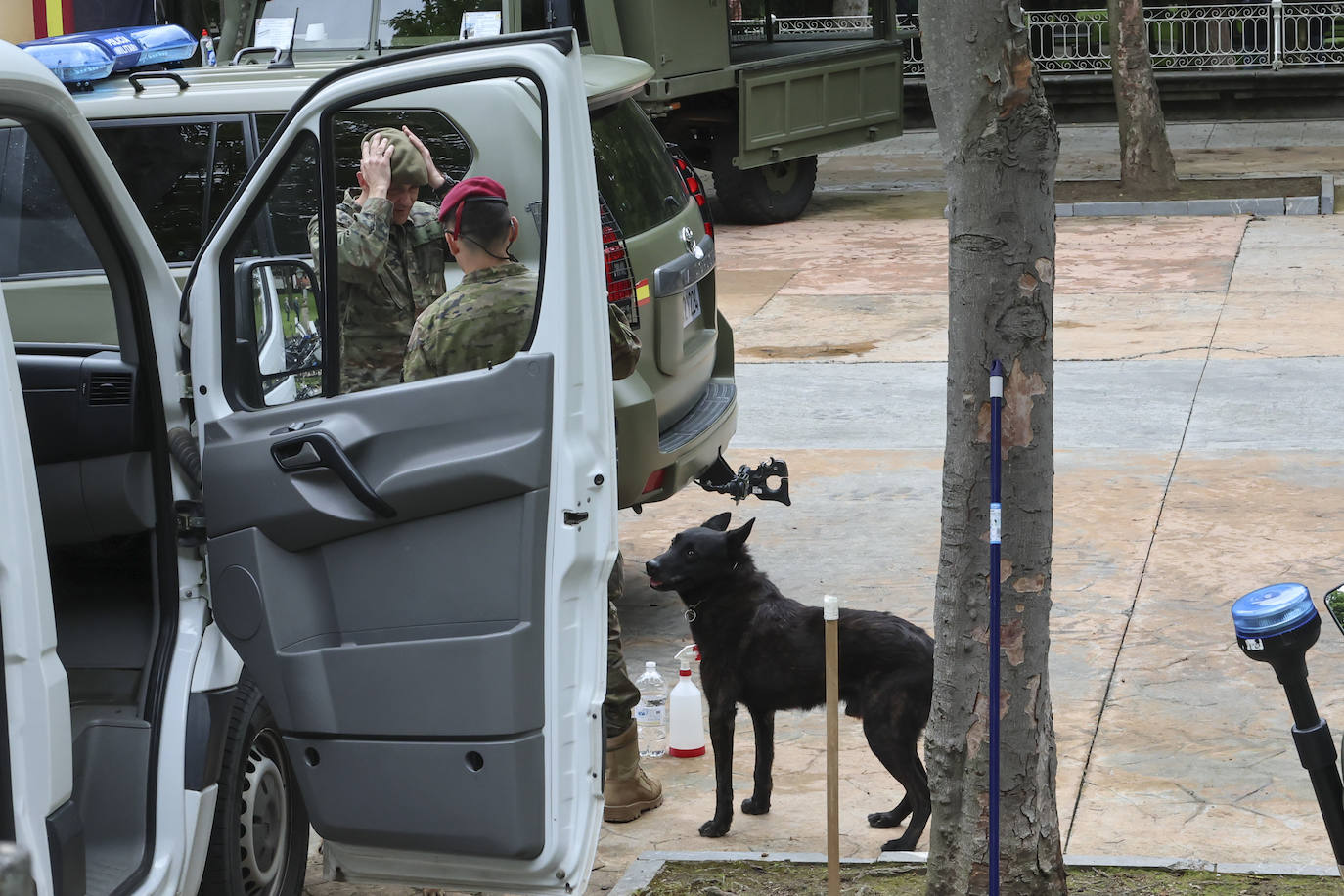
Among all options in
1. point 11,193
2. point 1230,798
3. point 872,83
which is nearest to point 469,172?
point 11,193

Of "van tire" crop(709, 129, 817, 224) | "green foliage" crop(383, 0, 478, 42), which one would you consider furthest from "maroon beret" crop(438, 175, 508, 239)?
"van tire" crop(709, 129, 817, 224)

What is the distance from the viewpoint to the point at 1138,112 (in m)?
16.8

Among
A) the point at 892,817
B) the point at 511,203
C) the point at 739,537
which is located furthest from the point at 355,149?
the point at 892,817

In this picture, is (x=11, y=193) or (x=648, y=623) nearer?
(x=11, y=193)

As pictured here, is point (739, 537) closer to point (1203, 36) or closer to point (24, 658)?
point (24, 658)

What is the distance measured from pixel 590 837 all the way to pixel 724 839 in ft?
4.18

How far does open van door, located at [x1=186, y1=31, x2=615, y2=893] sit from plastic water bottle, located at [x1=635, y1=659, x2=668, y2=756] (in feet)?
6.24

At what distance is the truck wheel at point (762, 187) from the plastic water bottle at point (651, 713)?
1136cm

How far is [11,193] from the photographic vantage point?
18.6 ft

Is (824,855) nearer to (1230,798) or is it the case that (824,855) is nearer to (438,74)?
(1230,798)

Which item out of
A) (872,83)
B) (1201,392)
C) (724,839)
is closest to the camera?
(724,839)

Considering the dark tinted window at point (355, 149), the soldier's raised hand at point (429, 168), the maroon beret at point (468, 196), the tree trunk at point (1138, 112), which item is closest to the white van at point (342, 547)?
the maroon beret at point (468, 196)

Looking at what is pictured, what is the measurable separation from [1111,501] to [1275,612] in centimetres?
463

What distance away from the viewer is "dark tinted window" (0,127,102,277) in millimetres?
5586
